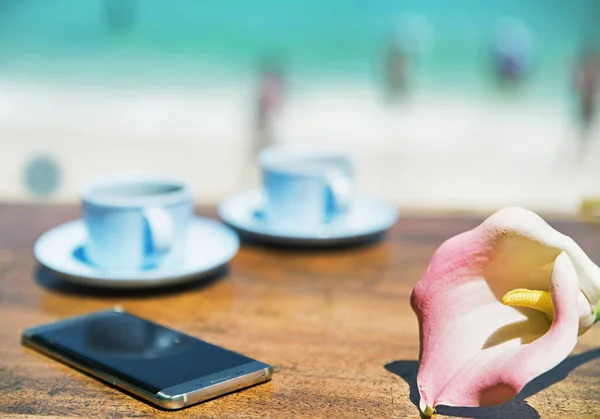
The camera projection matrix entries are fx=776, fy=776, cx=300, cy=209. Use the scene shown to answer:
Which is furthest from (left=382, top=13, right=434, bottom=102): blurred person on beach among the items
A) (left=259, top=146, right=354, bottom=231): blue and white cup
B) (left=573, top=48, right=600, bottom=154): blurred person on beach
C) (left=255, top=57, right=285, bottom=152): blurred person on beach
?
(left=259, top=146, right=354, bottom=231): blue and white cup

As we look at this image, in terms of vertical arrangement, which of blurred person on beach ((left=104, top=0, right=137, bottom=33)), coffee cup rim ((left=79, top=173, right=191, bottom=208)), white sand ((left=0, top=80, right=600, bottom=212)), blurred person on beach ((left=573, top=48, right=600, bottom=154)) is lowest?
white sand ((left=0, top=80, right=600, bottom=212))

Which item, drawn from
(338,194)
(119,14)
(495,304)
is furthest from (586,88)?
(495,304)

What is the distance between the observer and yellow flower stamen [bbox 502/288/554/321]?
0.49 metres

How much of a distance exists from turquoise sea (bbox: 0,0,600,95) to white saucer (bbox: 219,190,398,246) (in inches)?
174

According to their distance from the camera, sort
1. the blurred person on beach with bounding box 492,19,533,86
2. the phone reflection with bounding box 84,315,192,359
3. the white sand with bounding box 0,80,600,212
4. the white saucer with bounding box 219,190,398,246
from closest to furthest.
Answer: the phone reflection with bounding box 84,315,192,359
the white saucer with bounding box 219,190,398,246
the white sand with bounding box 0,80,600,212
the blurred person on beach with bounding box 492,19,533,86

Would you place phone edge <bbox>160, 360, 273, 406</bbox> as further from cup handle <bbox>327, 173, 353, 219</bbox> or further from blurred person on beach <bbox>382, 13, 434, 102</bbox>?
blurred person on beach <bbox>382, 13, 434, 102</bbox>

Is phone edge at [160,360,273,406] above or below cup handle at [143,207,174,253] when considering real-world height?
below

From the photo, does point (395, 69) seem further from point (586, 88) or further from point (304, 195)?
point (304, 195)

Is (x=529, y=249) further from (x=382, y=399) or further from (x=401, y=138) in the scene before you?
(x=401, y=138)

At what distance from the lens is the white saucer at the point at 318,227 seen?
87cm

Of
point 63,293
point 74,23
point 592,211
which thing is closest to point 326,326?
point 63,293

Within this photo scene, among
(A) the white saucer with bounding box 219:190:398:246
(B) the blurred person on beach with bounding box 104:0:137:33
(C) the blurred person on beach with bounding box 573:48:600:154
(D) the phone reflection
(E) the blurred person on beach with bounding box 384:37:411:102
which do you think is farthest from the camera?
(B) the blurred person on beach with bounding box 104:0:137:33

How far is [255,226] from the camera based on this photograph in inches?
35.8

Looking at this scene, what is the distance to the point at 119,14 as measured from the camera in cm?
582
